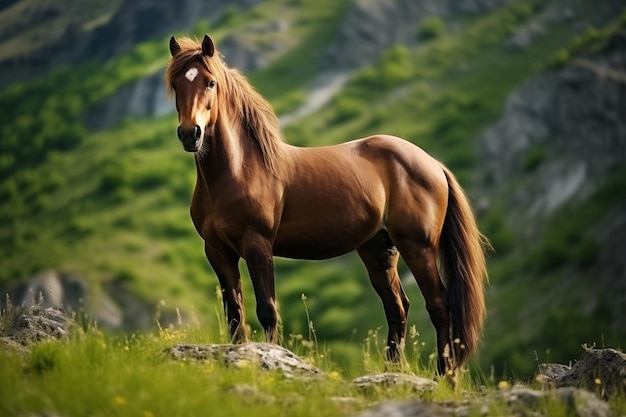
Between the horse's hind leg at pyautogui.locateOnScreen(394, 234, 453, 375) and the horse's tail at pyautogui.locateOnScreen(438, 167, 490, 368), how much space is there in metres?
0.11

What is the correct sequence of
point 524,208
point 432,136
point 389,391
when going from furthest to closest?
1. point 432,136
2. point 524,208
3. point 389,391

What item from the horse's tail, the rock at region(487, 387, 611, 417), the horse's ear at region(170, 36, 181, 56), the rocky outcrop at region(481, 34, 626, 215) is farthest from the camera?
the rocky outcrop at region(481, 34, 626, 215)

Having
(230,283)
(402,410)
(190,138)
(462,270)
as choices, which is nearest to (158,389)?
(402,410)

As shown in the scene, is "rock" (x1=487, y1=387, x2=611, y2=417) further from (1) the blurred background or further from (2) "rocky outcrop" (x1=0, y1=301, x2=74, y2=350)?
(1) the blurred background

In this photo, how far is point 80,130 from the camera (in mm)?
107875

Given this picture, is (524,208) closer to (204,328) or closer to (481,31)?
(481,31)

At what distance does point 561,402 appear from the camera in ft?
25.9

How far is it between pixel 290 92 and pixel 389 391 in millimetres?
95832

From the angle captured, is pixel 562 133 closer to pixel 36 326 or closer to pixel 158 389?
pixel 36 326

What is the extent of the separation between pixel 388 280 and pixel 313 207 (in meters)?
1.57

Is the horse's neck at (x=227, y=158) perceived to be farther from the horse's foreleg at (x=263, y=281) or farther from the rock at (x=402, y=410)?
the rock at (x=402, y=410)

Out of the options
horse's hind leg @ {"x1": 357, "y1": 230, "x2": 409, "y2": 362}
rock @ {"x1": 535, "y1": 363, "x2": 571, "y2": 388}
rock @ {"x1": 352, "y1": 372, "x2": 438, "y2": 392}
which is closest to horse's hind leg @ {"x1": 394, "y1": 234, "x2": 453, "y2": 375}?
horse's hind leg @ {"x1": 357, "y1": 230, "x2": 409, "y2": 362}

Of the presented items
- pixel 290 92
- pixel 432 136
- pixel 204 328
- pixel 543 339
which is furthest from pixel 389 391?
pixel 290 92

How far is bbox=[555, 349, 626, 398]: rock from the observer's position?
9.14 meters
